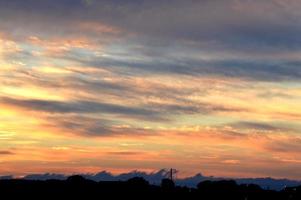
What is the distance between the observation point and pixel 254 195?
145500mm

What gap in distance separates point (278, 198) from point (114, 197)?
1321 inches

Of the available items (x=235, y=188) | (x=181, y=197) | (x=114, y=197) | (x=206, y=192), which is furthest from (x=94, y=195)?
(x=235, y=188)

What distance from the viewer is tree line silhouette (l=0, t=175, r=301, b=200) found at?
438 ft

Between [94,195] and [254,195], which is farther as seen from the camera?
[254,195]

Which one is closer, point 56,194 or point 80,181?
point 56,194

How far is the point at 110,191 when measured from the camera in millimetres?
138000

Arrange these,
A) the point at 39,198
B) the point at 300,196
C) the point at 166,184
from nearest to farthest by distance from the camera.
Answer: the point at 39,198, the point at 300,196, the point at 166,184

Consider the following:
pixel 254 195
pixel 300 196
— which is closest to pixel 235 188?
pixel 254 195

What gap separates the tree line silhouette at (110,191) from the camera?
438 ft

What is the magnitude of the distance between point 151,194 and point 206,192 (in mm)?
15226

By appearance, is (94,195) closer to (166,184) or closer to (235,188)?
(166,184)

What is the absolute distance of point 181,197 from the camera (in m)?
137

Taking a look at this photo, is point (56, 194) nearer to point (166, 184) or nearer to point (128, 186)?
point (128, 186)

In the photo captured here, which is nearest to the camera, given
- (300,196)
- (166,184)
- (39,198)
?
(39,198)
